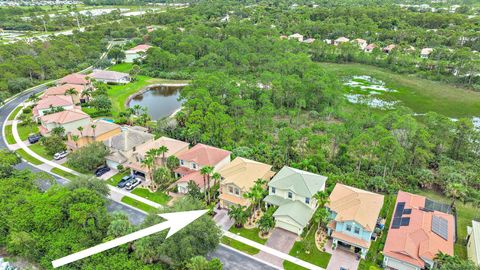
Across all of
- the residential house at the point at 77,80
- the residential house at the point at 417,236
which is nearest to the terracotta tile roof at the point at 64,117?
the residential house at the point at 77,80

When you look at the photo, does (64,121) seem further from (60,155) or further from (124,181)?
(124,181)

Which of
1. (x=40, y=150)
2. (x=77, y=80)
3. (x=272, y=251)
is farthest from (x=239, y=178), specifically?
(x=77, y=80)

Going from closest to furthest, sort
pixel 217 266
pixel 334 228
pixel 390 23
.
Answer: pixel 217 266, pixel 334 228, pixel 390 23

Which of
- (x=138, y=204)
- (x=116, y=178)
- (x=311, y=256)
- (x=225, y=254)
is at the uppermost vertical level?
(x=116, y=178)

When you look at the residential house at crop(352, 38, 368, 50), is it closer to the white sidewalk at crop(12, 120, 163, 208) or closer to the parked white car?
the white sidewalk at crop(12, 120, 163, 208)

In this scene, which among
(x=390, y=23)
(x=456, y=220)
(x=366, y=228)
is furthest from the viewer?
(x=390, y=23)

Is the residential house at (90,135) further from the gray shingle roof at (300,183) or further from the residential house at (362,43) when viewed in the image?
the residential house at (362,43)

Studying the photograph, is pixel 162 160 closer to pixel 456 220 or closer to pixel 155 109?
pixel 155 109

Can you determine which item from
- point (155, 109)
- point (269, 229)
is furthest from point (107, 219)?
point (155, 109)

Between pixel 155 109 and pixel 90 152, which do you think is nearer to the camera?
pixel 90 152
